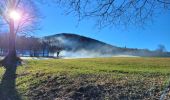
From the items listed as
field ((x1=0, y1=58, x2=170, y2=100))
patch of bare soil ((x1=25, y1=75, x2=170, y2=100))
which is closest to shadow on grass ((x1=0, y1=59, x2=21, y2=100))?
field ((x1=0, y1=58, x2=170, y2=100))

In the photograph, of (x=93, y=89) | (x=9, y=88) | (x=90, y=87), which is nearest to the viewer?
(x=93, y=89)

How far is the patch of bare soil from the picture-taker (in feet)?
41.2

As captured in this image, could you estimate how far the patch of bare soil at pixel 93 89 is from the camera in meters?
12.6

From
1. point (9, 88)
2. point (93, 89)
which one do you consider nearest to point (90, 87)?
point (93, 89)

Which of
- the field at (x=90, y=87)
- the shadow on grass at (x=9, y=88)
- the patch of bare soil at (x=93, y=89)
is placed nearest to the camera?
the patch of bare soil at (x=93, y=89)

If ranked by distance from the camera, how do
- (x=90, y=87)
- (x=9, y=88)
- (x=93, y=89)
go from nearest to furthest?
(x=93, y=89), (x=90, y=87), (x=9, y=88)

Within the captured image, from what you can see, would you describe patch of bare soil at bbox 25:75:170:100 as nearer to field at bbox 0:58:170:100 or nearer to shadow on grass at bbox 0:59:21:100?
field at bbox 0:58:170:100

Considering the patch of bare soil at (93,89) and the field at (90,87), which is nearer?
the patch of bare soil at (93,89)

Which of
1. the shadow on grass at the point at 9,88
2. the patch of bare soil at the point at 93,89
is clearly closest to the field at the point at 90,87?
the patch of bare soil at the point at 93,89

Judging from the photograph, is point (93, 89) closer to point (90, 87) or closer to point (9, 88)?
point (90, 87)

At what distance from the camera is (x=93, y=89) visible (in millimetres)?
13625

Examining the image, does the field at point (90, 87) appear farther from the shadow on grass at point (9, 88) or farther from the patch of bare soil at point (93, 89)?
the shadow on grass at point (9, 88)

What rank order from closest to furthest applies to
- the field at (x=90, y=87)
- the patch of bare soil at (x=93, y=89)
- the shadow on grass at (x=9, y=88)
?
the patch of bare soil at (x=93, y=89), the field at (x=90, y=87), the shadow on grass at (x=9, y=88)

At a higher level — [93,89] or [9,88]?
[93,89]
